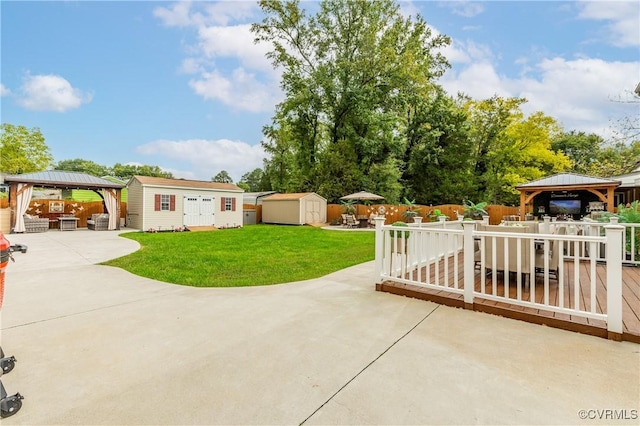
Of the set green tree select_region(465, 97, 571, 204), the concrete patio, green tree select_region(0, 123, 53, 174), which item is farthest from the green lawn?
green tree select_region(0, 123, 53, 174)

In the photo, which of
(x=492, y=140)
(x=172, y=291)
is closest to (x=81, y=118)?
(x=172, y=291)

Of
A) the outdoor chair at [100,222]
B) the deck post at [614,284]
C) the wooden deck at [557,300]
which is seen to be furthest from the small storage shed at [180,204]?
the deck post at [614,284]

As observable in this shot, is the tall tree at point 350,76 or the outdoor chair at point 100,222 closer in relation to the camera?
the outdoor chair at point 100,222

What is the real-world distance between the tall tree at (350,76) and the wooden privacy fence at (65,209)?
1396 centimetres

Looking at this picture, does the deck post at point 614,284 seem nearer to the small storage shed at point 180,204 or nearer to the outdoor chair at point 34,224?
the small storage shed at point 180,204

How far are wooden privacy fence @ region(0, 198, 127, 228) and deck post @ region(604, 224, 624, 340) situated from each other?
19.9m

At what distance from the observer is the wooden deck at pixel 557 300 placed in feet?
9.43

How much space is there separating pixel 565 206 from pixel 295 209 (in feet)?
47.3

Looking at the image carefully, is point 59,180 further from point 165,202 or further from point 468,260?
point 468,260

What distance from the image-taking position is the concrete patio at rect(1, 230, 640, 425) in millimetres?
1749

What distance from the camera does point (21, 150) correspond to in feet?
79.0

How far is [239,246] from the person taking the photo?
9406 millimetres

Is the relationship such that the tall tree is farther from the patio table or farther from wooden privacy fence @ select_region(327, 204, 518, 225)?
the patio table

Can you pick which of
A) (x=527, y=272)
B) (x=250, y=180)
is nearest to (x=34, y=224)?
(x=527, y=272)
